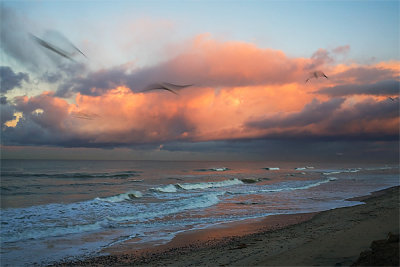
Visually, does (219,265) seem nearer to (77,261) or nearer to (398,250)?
(398,250)

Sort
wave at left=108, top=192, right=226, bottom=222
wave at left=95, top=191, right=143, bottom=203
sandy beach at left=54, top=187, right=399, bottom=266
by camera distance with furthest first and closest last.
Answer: wave at left=95, top=191, right=143, bottom=203 < wave at left=108, top=192, right=226, bottom=222 < sandy beach at left=54, top=187, right=399, bottom=266

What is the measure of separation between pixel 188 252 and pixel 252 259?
8.32 feet

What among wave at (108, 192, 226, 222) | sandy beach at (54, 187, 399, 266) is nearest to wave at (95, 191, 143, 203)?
wave at (108, 192, 226, 222)

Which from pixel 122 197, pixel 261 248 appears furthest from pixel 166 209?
pixel 261 248

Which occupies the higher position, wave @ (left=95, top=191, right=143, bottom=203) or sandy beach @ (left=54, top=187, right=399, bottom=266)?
sandy beach @ (left=54, top=187, right=399, bottom=266)

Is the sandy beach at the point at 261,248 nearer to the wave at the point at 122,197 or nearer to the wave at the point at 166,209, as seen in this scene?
the wave at the point at 166,209

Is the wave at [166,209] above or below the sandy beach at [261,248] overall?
below

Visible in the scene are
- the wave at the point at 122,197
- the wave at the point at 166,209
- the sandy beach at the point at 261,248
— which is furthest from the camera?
the wave at the point at 122,197

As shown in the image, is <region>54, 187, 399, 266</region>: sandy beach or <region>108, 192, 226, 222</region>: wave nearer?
<region>54, 187, 399, 266</region>: sandy beach

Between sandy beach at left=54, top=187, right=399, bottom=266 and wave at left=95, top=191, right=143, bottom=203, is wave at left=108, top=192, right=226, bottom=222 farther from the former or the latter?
wave at left=95, top=191, right=143, bottom=203

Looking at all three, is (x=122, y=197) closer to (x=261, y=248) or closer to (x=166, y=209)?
(x=166, y=209)

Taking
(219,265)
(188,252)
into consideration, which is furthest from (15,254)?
(219,265)

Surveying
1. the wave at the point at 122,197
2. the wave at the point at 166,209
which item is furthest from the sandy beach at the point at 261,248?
the wave at the point at 122,197

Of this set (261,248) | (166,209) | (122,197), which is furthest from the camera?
(122,197)
